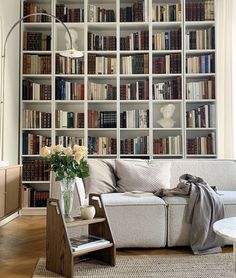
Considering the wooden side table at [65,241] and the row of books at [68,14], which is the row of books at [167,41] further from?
the wooden side table at [65,241]

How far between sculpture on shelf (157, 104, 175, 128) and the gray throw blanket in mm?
1804

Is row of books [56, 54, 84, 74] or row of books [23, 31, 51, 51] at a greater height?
row of books [23, 31, 51, 51]

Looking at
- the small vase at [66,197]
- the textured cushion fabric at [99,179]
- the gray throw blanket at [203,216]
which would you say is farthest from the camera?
the textured cushion fabric at [99,179]

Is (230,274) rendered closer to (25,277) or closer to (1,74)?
(25,277)

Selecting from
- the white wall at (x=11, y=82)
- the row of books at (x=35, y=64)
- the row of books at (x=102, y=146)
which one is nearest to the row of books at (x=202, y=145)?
the row of books at (x=102, y=146)

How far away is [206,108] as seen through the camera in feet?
15.5

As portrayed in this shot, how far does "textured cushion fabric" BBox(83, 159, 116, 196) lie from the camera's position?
3.32 metres

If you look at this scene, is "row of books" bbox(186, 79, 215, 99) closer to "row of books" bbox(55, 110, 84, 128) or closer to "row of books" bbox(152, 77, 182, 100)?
"row of books" bbox(152, 77, 182, 100)

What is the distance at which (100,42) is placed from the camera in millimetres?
4863

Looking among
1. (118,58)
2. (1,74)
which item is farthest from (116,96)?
(1,74)

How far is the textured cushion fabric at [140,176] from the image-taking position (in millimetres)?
3400

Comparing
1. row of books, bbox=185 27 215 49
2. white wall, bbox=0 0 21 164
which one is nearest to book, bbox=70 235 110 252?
white wall, bbox=0 0 21 164

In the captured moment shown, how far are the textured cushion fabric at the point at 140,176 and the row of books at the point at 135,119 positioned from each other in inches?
51.9

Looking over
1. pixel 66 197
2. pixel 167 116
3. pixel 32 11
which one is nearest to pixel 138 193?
pixel 66 197
